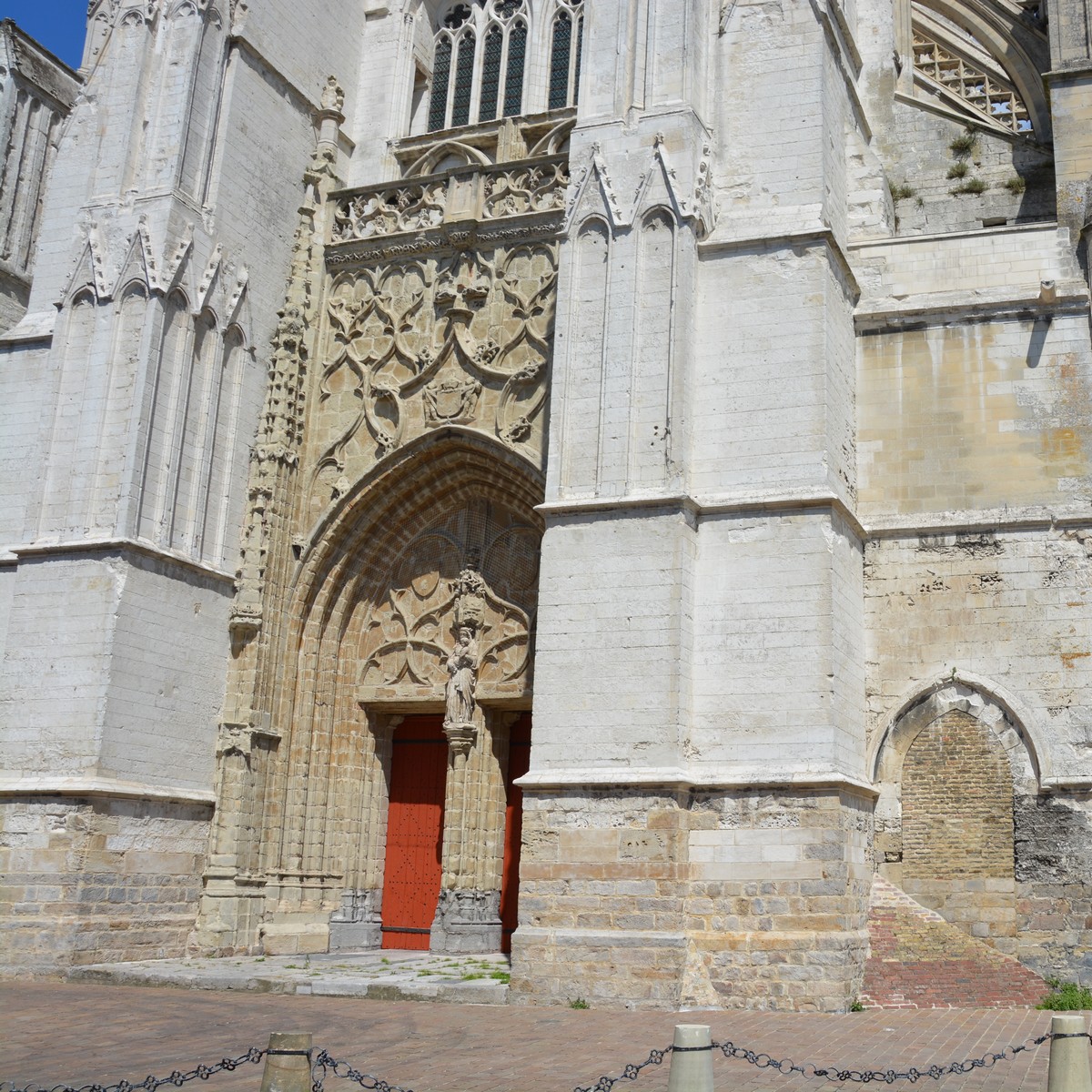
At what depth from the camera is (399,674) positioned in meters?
14.1

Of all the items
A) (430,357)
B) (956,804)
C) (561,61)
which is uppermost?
(561,61)

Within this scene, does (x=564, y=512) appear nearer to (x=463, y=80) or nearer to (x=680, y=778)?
(x=680, y=778)

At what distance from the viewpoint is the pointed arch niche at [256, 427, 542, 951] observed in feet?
43.4

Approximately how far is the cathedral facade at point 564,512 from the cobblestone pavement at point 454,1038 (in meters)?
0.95

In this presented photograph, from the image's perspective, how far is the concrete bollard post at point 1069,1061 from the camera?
5.00 m

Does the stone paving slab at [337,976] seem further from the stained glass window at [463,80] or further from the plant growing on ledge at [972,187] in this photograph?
the stained glass window at [463,80]

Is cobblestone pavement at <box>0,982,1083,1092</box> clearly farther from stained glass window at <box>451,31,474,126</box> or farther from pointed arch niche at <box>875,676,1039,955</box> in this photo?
stained glass window at <box>451,31,474,126</box>

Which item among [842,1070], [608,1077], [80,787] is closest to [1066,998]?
[842,1070]

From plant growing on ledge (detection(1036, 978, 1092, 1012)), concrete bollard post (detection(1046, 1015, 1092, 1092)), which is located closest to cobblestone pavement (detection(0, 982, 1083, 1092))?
plant growing on ledge (detection(1036, 978, 1092, 1012))

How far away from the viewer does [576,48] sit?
16094 millimetres

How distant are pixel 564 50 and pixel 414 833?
9.29 m

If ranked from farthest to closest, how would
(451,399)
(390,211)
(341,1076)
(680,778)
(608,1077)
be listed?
(390,211) < (451,399) < (680,778) < (341,1076) < (608,1077)

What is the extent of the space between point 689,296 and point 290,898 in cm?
686

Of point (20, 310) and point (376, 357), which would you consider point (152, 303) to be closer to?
point (376, 357)
